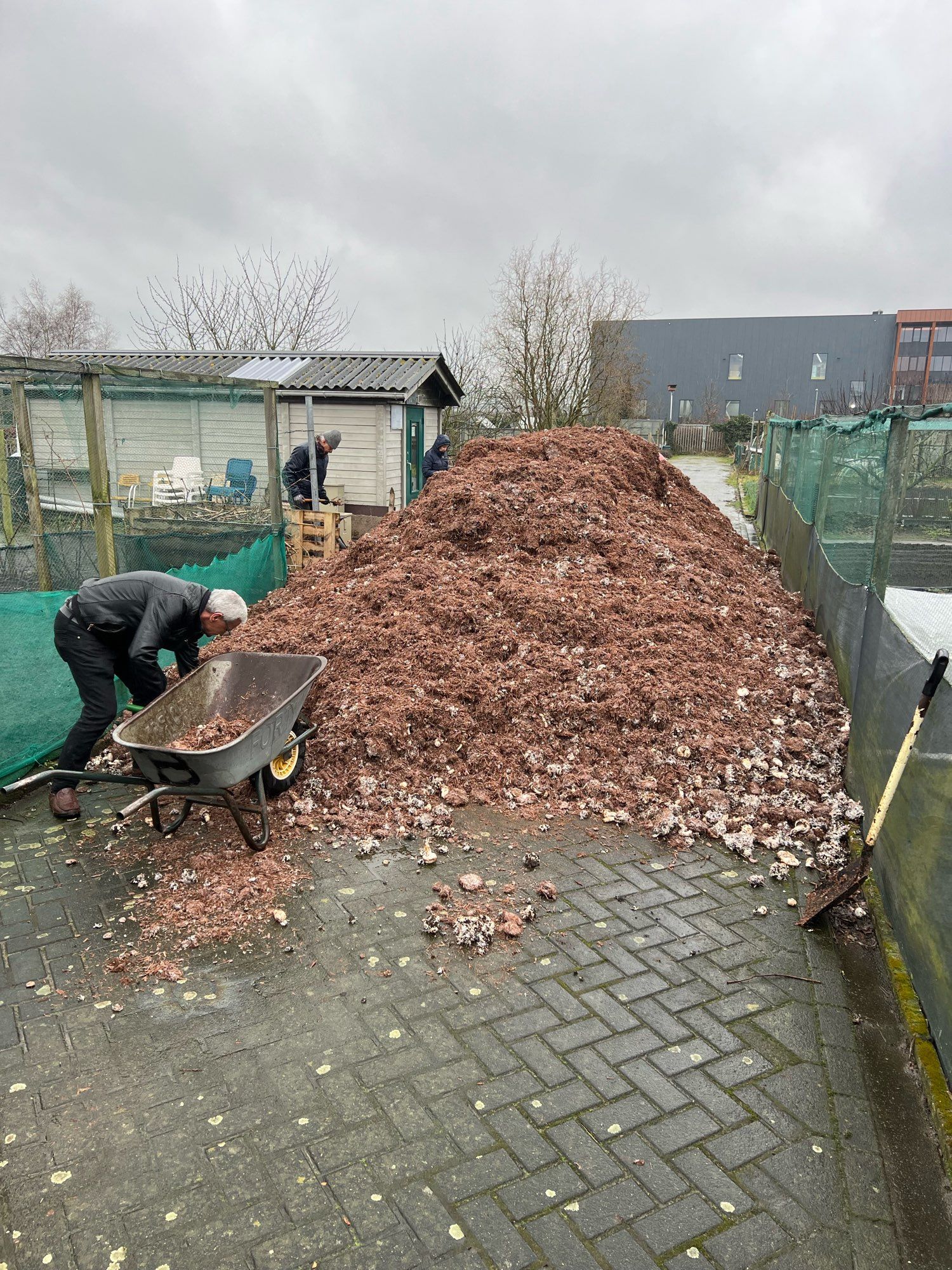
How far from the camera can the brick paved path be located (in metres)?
2.53

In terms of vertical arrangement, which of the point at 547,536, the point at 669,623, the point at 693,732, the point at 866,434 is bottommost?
the point at 693,732

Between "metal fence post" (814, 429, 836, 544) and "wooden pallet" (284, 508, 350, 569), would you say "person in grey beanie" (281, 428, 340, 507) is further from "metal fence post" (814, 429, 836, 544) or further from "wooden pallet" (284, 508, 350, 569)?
"metal fence post" (814, 429, 836, 544)

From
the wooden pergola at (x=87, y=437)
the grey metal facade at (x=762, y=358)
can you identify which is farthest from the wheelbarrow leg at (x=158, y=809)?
the grey metal facade at (x=762, y=358)

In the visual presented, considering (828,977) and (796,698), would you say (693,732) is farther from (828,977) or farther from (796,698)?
(828,977)

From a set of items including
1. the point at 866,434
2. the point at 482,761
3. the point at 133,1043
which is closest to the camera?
the point at 133,1043

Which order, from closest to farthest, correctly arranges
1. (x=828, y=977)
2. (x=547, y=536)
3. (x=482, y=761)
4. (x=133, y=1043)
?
(x=133, y=1043) → (x=828, y=977) → (x=482, y=761) → (x=547, y=536)

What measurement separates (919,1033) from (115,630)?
458 centimetres

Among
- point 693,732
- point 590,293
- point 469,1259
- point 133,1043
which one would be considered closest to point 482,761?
point 693,732

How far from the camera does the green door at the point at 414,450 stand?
16.2 meters

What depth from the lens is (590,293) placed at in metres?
26.0

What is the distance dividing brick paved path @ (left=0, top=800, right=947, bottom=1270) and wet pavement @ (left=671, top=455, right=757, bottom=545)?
8.76 meters

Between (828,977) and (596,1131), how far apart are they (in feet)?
4.83

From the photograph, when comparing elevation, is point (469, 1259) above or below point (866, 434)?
below

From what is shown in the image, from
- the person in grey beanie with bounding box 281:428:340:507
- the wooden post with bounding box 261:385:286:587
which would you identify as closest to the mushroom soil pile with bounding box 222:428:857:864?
the wooden post with bounding box 261:385:286:587
